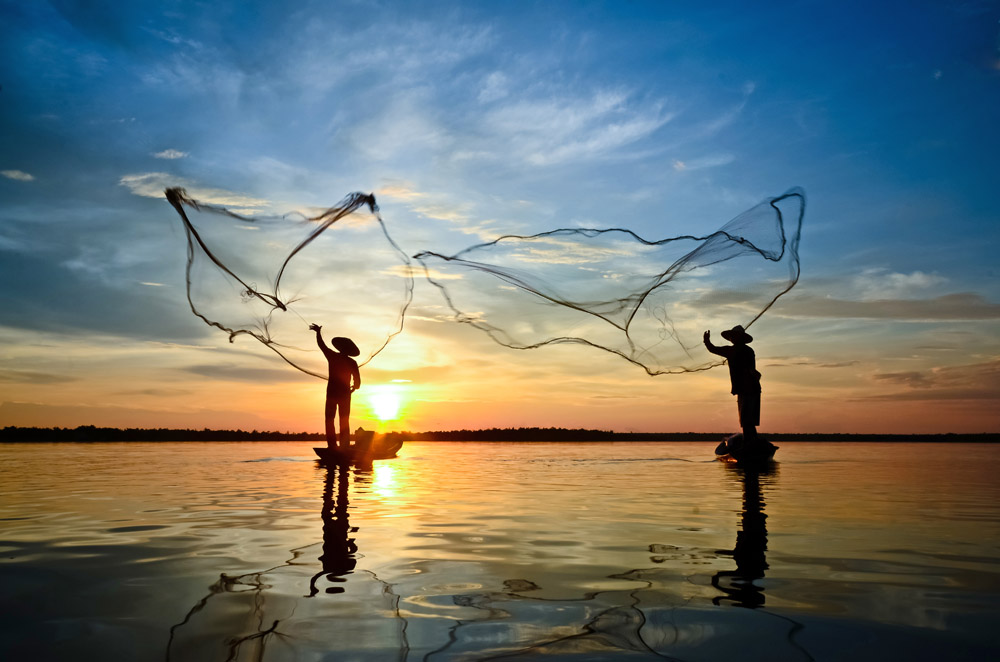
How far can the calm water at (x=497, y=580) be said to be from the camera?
4844 mm

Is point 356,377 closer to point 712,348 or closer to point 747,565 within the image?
point 712,348

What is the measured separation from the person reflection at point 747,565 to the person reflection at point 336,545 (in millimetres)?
3818

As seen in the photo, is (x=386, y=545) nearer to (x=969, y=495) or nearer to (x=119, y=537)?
(x=119, y=537)

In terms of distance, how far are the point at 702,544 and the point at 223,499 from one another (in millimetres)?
11314

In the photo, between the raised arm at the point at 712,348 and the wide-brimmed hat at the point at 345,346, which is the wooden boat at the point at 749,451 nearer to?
the raised arm at the point at 712,348

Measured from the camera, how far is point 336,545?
8.88m

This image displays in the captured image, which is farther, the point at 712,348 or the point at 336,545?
the point at 712,348

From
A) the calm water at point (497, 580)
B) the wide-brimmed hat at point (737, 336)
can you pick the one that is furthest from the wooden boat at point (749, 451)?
the calm water at point (497, 580)

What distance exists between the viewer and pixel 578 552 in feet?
27.9

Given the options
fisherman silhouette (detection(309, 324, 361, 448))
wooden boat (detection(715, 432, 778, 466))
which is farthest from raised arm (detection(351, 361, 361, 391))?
wooden boat (detection(715, 432, 778, 466))

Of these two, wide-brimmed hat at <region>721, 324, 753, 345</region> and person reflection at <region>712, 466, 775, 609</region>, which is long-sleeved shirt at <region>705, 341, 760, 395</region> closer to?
wide-brimmed hat at <region>721, 324, 753, 345</region>

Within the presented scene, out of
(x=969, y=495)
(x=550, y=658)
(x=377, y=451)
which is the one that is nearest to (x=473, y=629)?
(x=550, y=658)

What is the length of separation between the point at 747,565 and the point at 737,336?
67.8 feet

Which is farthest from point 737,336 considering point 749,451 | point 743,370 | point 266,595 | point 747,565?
point 266,595
